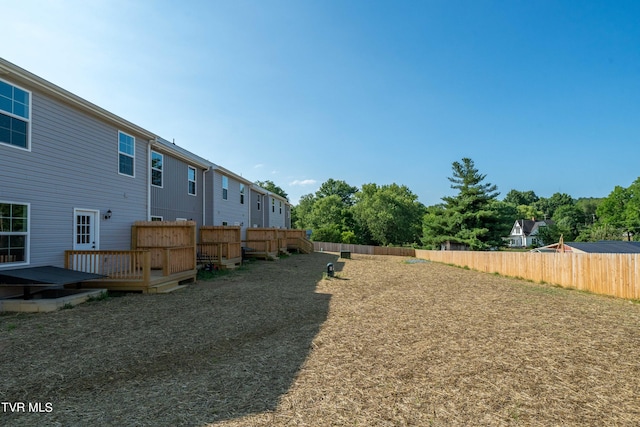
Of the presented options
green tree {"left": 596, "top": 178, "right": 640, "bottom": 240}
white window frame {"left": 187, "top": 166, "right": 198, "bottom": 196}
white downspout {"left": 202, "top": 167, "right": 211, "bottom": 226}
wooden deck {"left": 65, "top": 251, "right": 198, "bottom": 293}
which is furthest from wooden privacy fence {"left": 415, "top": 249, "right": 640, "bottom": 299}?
green tree {"left": 596, "top": 178, "right": 640, "bottom": 240}

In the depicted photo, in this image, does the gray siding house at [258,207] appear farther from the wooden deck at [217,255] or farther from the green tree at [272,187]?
the green tree at [272,187]

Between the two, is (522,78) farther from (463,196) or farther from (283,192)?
(283,192)

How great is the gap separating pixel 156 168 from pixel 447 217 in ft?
102

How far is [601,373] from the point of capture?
4012 mm

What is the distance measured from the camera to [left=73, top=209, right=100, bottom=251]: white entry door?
9.51 metres

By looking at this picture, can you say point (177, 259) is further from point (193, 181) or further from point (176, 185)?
point (193, 181)

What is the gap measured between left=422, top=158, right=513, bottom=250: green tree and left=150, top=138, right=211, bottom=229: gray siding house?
27205 millimetres

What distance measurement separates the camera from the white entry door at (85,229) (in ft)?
31.2

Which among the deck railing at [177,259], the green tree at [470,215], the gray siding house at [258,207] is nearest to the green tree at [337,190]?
the green tree at [470,215]

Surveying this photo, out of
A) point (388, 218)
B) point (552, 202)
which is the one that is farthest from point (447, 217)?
point (552, 202)

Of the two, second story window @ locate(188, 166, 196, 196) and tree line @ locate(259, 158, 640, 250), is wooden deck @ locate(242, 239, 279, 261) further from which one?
tree line @ locate(259, 158, 640, 250)

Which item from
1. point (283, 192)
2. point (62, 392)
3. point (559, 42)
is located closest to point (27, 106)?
point (62, 392)

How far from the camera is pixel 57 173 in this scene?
889 centimetres

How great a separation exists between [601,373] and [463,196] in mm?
34230
